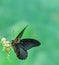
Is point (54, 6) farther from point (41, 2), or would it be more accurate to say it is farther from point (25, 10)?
point (25, 10)

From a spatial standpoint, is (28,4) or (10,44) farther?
(28,4)

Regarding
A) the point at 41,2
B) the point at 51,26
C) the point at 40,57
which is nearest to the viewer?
the point at 40,57

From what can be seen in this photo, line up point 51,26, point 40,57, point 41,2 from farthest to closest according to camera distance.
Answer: point 41,2 < point 51,26 < point 40,57

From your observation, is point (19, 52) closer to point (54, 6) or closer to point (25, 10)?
point (25, 10)

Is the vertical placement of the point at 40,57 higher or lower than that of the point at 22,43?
lower

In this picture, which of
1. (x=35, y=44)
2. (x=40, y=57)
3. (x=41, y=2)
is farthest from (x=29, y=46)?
(x=41, y=2)

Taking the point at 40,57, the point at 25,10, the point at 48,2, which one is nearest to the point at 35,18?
the point at 25,10
